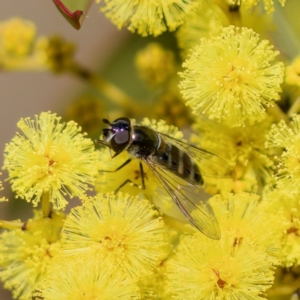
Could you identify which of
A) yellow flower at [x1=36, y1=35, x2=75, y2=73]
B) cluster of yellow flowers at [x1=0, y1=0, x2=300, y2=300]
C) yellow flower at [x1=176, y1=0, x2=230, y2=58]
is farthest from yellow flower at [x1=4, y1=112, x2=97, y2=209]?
yellow flower at [x1=36, y1=35, x2=75, y2=73]

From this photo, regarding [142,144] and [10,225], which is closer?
[10,225]

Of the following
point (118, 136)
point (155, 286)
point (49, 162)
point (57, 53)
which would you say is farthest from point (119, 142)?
point (57, 53)

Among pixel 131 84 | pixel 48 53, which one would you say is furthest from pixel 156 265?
pixel 131 84

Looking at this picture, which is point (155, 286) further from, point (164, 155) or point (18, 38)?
point (18, 38)

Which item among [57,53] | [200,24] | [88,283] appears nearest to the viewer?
[88,283]

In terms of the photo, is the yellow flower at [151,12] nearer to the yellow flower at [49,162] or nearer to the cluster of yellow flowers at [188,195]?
the cluster of yellow flowers at [188,195]

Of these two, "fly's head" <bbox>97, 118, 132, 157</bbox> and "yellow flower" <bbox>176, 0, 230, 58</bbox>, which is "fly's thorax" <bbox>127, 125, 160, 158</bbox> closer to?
"fly's head" <bbox>97, 118, 132, 157</bbox>
